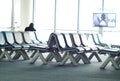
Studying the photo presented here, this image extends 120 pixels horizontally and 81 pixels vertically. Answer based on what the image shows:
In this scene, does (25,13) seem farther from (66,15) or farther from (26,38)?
(26,38)

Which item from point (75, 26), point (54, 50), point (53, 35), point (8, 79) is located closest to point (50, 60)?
point (54, 50)

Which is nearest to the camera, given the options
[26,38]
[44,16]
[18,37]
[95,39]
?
[18,37]

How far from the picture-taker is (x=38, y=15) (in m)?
14.5

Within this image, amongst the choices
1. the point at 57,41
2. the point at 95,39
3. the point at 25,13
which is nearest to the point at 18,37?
the point at 57,41

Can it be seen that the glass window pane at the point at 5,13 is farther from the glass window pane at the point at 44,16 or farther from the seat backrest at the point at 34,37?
the seat backrest at the point at 34,37

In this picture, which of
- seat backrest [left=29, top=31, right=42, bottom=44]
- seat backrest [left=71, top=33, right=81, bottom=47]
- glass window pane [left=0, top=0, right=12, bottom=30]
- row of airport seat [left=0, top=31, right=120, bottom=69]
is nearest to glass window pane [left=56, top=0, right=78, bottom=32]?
glass window pane [left=0, top=0, right=12, bottom=30]

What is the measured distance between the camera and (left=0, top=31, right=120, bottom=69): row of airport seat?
7966mm

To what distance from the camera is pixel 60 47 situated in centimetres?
799

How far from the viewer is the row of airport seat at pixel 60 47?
7966 mm

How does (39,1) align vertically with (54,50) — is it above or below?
above

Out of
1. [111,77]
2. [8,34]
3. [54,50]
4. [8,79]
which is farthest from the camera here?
[8,34]

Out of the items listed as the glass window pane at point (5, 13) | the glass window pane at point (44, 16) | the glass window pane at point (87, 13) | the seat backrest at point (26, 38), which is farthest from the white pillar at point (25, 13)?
the seat backrest at point (26, 38)

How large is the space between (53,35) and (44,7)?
21.3 feet

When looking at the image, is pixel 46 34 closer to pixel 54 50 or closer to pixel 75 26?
pixel 75 26
